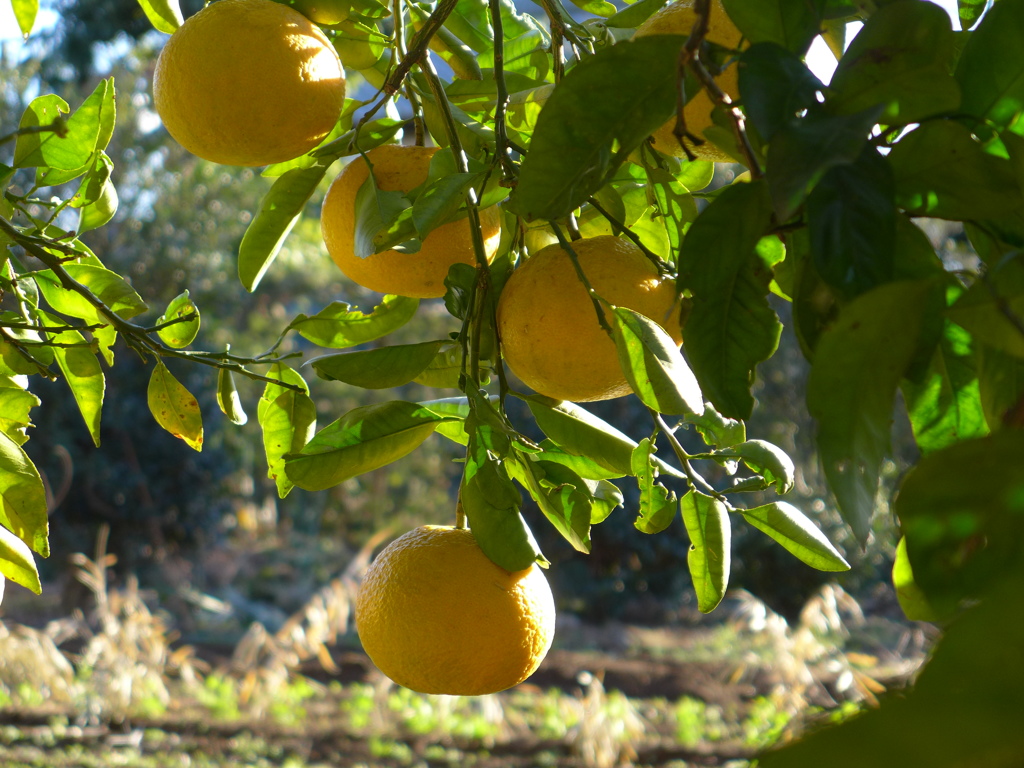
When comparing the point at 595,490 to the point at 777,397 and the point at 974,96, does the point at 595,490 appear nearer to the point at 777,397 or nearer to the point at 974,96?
the point at 974,96

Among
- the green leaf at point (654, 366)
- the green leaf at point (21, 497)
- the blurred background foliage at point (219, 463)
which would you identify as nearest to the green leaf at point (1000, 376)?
the green leaf at point (654, 366)

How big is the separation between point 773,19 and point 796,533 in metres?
0.30

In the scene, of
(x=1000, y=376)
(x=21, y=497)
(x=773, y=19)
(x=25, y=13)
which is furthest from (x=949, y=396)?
(x=25, y=13)

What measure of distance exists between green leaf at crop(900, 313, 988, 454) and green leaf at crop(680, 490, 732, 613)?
201 millimetres

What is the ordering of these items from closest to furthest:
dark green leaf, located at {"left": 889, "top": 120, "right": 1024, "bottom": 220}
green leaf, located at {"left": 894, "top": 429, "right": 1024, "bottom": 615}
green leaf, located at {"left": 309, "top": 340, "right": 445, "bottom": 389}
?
1. green leaf, located at {"left": 894, "top": 429, "right": 1024, "bottom": 615}
2. dark green leaf, located at {"left": 889, "top": 120, "right": 1024, "bottom": 220}
3. green leaf, located at {"left": 309, "top": 340, "right": 445, "bottom": 389}

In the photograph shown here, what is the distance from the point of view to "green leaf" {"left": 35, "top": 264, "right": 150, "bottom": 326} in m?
0.64

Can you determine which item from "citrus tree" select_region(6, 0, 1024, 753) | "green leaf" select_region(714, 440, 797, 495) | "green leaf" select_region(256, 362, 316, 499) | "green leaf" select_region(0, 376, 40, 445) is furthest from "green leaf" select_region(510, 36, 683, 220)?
"green leaf" select_region(0, 376, 40, 445)

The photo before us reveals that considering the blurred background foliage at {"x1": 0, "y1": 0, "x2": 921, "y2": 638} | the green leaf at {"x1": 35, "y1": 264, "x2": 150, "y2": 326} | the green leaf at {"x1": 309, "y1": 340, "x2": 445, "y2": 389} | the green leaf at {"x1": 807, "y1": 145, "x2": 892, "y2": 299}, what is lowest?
the blurred background foliage at {"x1": 0, "y1": 0, "x2": 921, "y2": 638}

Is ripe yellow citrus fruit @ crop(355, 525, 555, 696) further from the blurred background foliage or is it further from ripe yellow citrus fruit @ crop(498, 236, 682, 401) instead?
the blurred background foliage

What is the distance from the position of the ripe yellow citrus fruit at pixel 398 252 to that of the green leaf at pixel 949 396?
0.95ft

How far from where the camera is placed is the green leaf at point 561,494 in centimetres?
48

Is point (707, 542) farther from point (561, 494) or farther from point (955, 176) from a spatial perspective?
point (955, 176)

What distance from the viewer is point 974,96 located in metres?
0.33

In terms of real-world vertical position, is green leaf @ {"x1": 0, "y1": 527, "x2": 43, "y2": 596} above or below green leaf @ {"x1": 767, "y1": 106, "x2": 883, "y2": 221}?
below
